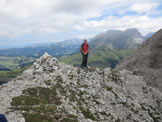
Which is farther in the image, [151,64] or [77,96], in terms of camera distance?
[151,64]

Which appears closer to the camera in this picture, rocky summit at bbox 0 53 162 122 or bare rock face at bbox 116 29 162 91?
rocky summit at bbox 0 53 162 122

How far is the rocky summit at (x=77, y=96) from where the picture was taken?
16.2 m

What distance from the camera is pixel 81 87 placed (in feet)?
85.6

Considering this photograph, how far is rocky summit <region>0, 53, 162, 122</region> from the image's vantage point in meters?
16.2

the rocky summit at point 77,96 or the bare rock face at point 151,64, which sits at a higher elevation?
the bare rock face at point 151,64

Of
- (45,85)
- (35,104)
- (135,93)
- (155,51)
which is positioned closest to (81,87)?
(45,85)

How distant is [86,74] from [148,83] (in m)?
16.3

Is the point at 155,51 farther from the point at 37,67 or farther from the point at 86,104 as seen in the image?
the point at 37,67

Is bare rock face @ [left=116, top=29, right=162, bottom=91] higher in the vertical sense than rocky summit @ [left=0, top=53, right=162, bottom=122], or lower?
higher

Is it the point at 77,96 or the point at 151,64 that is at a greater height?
the point at 151,64

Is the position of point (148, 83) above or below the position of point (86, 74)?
below

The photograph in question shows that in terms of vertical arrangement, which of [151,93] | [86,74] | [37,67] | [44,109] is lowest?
[151,93]

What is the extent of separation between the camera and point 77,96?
2295cm

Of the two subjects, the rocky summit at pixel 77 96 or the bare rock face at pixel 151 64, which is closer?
the rocky summit at pixel 77 96
